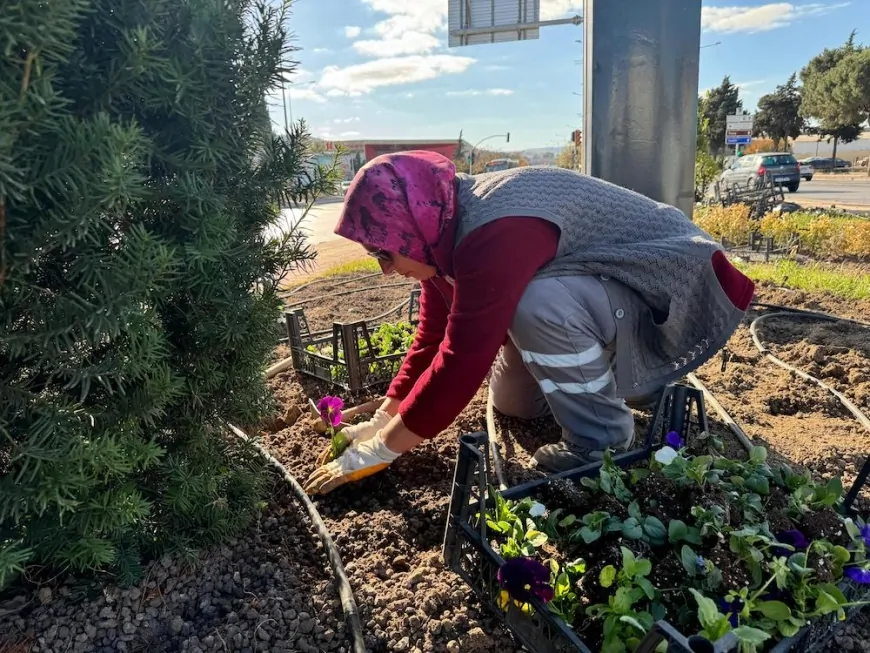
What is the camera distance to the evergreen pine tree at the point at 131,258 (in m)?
0.99

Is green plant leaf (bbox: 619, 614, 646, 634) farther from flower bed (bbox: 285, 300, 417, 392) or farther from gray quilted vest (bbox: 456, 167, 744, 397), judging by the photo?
flower bed (bbox: 285, 300, 417, 392)

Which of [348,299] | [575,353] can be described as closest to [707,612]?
[575,353]

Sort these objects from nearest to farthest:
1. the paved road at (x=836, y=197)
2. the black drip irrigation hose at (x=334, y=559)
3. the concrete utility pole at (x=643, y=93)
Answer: the black drip irrigation hose at (x=334, y=559) → the concrete utility pole at (x=643, y=93) → the paved road at (x=836, y=197)

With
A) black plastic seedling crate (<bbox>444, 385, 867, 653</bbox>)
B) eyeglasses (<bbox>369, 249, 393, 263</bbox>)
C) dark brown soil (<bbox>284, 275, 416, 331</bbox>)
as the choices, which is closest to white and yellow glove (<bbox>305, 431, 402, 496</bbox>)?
black plastic seedling crate (<bbox>444, 385, 867, 653</bbox>)

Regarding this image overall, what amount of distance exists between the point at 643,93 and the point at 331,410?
2.63 m

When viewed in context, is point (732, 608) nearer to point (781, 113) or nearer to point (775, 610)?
point (775, 610)

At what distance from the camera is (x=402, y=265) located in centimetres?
210

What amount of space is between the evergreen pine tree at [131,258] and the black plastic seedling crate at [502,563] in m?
0.66

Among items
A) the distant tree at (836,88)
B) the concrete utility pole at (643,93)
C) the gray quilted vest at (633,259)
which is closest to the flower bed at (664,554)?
the gray quilted vest at (633,259)

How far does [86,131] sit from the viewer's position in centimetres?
100

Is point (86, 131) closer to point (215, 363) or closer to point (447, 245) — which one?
point (215, 363)

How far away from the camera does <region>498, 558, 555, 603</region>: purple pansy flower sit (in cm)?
126

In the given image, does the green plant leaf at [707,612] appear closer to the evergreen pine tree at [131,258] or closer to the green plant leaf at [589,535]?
the green plant leaf at [589,535]

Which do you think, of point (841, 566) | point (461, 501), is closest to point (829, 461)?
point (841, 566)
